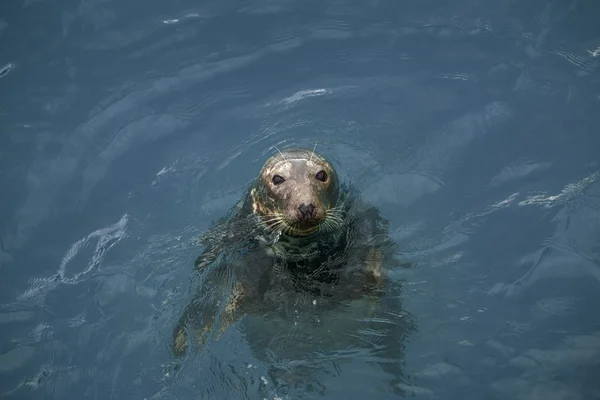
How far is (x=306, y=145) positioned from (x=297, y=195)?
2753 mm

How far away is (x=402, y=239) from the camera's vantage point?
A: 8.09 meters

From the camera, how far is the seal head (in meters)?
6.77

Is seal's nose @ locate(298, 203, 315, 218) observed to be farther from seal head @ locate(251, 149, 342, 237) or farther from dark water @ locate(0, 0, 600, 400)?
dark water @ locate(0, 0, 600, 400)

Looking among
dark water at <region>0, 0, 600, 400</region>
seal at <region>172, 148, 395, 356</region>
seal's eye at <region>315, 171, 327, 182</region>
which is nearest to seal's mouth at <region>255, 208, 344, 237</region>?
seal at <region>172, 148, 395, 356</region>

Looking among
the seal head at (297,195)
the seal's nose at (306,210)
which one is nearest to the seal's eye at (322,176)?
the seal head at (297,195)

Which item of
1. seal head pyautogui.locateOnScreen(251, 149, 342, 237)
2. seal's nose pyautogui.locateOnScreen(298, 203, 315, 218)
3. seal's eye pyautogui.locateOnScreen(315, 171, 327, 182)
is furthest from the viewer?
seal's eye pyautogui.locateOnScreen(315, 171, 327, 182)

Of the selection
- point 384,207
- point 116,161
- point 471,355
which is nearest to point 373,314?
point 471,355

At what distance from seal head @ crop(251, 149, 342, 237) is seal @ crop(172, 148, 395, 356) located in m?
0.01

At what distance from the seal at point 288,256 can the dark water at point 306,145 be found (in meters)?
0.31

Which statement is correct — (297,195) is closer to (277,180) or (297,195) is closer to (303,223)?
(303,223)

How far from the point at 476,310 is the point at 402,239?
4.30ft

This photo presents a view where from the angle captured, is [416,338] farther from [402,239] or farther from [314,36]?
[314,36]

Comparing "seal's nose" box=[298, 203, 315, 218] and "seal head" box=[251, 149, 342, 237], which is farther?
"seal head" box=[251, 149, 342, 237]

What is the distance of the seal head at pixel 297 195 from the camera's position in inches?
267
